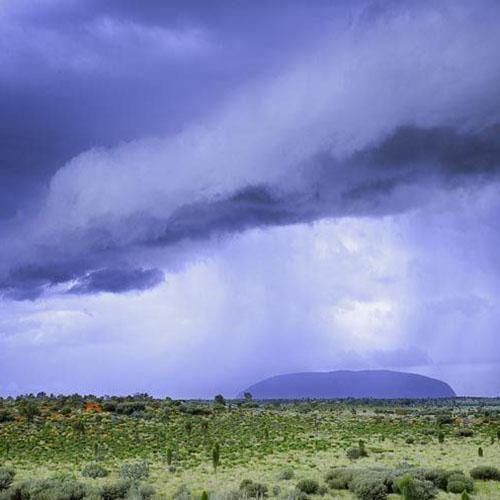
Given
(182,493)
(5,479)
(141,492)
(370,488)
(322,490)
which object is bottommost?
(322,490)

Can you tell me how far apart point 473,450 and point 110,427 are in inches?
1428

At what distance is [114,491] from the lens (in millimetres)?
30812

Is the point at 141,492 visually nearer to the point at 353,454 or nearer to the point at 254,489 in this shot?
the point at 254,489

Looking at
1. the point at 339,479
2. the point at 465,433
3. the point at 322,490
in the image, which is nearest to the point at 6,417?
the point at 465,433

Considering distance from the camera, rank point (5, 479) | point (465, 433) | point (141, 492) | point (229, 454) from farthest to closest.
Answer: point (465, 433) → point (229, 454) → point (5, 479) → point (141, 492)

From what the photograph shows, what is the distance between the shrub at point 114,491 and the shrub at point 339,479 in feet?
33.9

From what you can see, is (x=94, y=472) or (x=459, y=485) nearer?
(x=459, y=485)

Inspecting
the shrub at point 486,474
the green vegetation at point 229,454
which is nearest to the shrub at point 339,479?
the green vegetation at point 229,454

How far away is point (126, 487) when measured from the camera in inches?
1238

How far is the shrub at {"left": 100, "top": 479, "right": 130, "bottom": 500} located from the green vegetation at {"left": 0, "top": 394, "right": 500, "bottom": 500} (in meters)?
0.05

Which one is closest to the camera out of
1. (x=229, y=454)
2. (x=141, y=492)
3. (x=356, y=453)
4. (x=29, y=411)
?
(x=141, y=492)

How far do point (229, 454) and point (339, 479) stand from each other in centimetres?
1732

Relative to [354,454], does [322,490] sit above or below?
below

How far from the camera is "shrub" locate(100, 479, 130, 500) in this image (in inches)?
Result: 1204
